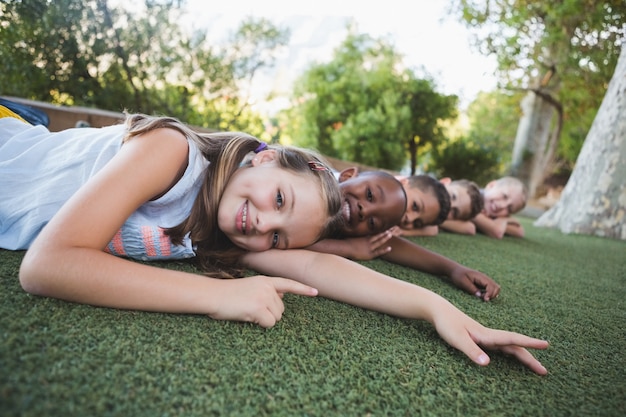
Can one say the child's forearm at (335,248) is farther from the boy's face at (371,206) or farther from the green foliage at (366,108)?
the green foliage at (366,108)

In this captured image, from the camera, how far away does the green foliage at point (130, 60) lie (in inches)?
119

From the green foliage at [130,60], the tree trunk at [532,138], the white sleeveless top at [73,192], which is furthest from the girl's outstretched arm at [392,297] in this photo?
the tree trunk at [532,138]

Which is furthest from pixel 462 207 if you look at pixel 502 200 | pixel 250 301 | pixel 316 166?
pixel 250 301

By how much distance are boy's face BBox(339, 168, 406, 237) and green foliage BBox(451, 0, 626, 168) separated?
688cm

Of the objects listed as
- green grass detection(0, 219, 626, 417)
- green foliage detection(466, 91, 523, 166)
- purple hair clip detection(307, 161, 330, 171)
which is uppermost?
green foliage detection(466, 91, 523, 166)

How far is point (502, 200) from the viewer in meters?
4.46

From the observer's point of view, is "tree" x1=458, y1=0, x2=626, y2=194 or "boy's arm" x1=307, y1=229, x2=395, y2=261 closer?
"boy's arm" x1=307, y1=229, x2=395, y2=261

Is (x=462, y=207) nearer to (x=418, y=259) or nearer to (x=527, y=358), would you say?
(x=418, y=259)

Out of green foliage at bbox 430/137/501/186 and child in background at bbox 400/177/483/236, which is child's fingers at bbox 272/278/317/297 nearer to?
child in background at bbox 400/177/483/236

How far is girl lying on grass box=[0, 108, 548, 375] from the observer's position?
0.97 metres

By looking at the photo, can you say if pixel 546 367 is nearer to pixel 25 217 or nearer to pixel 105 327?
pixel 105 327

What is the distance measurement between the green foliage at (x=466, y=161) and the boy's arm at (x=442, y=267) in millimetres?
5431

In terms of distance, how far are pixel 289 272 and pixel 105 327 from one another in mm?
683

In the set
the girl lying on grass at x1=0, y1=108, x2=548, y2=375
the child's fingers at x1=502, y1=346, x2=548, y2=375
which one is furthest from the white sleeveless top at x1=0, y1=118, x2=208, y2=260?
the child's fingers at x1=502, y1=346, x2=548, y2=375
